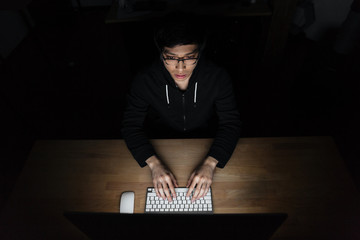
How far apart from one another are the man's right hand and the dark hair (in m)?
0.57

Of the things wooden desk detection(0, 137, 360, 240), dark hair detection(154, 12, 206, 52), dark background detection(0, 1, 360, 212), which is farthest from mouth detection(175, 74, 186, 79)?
dark background detection(0, 1, 360, 212)

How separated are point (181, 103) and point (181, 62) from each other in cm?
31

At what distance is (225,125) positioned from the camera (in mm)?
1308

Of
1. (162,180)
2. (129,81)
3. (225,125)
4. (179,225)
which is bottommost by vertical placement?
(179,225)

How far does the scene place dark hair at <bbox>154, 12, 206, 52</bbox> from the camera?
1036mm

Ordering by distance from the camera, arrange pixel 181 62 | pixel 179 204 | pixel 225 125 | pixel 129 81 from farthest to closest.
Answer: pixel 129 81
pixel 225 125
pixel 181 62
pixel 179 204

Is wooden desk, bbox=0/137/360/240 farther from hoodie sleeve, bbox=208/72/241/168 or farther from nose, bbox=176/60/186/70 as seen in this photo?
nose, bbox=176/60/186/70

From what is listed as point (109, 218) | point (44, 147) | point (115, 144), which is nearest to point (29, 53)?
point (44, 147)

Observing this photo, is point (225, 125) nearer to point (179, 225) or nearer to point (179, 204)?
point (179, 204)

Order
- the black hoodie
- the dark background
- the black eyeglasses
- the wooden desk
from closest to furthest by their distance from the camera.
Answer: the wooden desk
the black eyeglasses
the black hoodie
the dark background

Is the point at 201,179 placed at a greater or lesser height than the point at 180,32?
lesser

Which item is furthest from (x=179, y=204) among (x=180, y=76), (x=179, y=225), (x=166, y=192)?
(x=180, y=76)

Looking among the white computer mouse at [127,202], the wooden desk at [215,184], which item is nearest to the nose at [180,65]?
the wooden desk at [215,184]

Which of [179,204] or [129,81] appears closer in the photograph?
[179,204]
